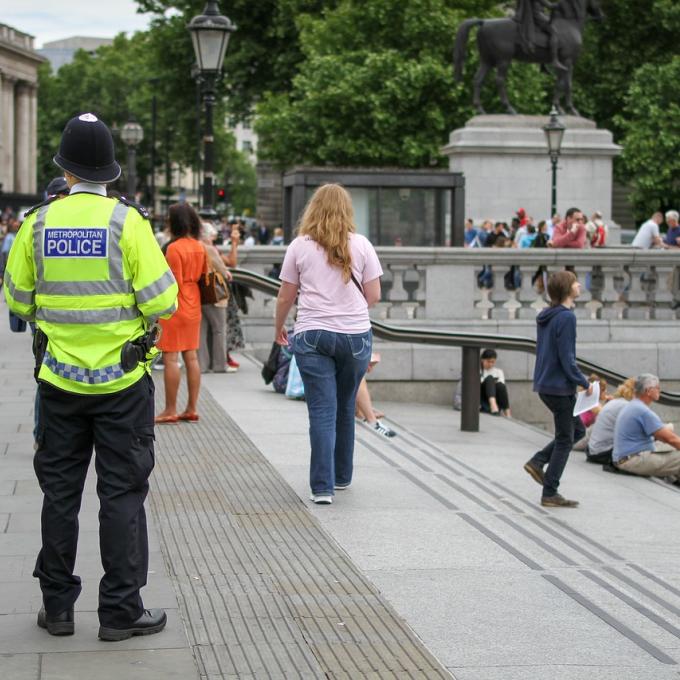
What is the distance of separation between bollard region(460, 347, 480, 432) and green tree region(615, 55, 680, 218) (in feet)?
109

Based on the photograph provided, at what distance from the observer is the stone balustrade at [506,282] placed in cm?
1750

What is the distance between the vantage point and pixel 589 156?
30203mm

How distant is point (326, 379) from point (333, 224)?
33.5 inches

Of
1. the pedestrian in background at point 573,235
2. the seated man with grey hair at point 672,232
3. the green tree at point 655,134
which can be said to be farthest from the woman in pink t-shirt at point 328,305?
the green tree at point 655,134

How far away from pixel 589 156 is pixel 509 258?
13.4m

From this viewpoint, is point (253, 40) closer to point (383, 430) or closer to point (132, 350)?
point (383, 430)

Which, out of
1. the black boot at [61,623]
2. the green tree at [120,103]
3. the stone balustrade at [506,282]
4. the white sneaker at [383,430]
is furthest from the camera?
the green tree at [120,103]

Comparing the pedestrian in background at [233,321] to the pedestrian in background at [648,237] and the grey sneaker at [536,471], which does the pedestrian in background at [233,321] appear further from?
the pedestrian in background at [648,237]

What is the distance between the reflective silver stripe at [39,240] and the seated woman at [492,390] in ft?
37.9

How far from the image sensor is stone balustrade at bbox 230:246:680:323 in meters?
17.5

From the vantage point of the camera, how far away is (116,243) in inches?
219

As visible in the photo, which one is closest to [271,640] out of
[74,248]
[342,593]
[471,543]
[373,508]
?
[342,593]

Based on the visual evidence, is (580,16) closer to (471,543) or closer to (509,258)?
(509,258)

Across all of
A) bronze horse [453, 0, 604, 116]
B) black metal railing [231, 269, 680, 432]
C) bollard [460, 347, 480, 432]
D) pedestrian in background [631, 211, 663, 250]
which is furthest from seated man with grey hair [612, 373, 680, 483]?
bronze horse [453, 0, 604, 116]
